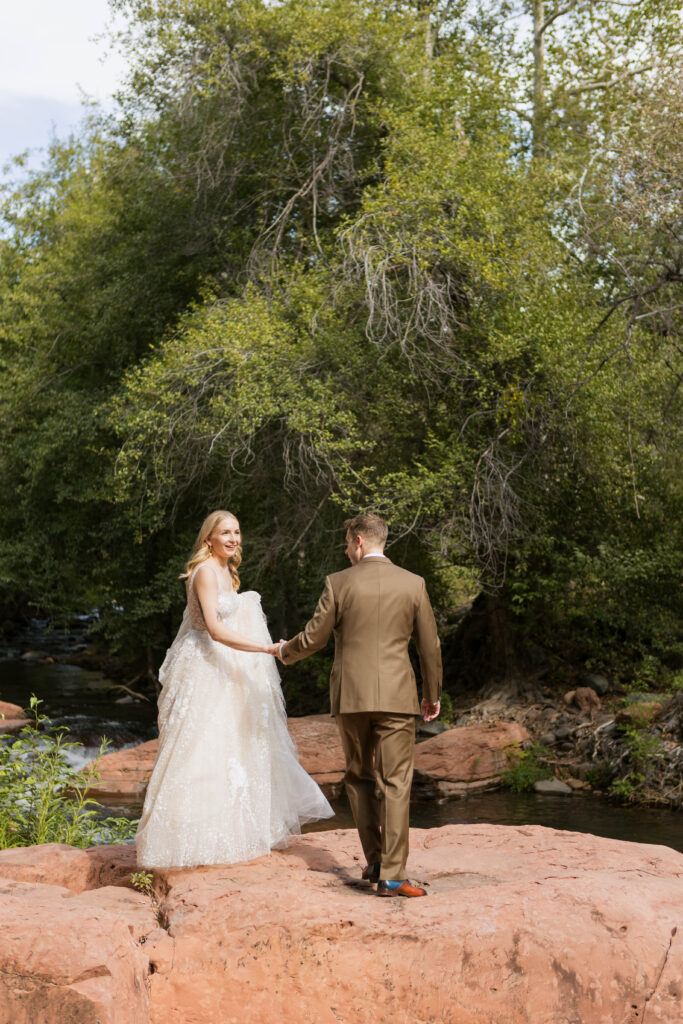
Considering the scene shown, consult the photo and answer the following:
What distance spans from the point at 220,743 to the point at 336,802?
7.66 m

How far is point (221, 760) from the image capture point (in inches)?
221

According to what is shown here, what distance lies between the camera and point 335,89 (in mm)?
16688

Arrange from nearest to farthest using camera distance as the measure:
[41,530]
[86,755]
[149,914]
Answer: [149,914] < [86,755] < [41,530]

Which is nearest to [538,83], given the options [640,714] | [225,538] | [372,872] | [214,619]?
[640,714]

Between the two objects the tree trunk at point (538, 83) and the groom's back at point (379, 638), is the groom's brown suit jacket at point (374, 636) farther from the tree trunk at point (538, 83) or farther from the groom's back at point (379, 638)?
the tree trunk at point (538, 83)

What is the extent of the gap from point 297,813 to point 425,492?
28.0 ft

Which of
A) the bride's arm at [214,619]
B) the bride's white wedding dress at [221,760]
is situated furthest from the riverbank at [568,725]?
the bride's arm at [214,619]

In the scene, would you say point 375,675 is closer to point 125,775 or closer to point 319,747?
point 125,775

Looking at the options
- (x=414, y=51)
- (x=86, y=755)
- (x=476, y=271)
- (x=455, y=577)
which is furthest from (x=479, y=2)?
(x=86, y=755)

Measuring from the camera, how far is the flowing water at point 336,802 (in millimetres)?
11414

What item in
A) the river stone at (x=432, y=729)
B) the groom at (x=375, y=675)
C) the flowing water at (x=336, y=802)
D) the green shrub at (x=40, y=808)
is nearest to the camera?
the groom at (x=375, y=675)

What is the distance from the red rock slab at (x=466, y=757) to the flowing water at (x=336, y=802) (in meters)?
0.33

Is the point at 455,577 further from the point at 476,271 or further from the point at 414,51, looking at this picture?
the point at 414,51

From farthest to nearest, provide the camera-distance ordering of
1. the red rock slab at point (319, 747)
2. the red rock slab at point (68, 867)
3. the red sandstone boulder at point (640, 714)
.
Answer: the red rock slab at point (319, 747) < the red sandstone boulder at point (640, 714) < the red rock slab at point (68, 867)
